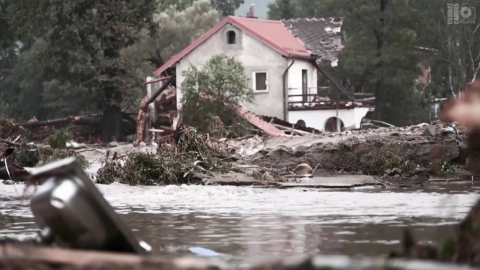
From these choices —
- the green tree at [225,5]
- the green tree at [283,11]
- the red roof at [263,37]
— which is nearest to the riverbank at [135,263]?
the red roof at [263,37]

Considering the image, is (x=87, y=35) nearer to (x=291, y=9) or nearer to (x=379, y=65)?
(x=379, y=65)

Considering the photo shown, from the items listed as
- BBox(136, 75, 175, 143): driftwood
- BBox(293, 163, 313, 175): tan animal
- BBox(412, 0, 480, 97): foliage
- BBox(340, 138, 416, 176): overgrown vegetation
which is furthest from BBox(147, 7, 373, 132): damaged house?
BBox(293, 163, 313, 175): tan animal

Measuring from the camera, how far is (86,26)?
2285 inches

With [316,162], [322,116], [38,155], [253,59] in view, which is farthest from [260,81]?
[316,162]

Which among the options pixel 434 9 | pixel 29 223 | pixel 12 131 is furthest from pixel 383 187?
pixel 434 9

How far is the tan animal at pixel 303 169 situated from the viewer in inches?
1184

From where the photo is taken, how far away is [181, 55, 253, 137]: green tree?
50688mm

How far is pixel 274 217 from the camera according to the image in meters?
19.0

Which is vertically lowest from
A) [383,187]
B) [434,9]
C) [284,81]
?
[383,187]

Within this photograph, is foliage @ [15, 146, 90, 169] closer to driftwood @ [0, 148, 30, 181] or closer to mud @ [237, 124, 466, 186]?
driftwood @ [0, 148, 30, 181]

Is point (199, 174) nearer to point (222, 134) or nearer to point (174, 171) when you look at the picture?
point (174, 171)

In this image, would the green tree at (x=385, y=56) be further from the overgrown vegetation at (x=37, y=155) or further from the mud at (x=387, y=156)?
the overgrown vegetation at (x=37, y=155)

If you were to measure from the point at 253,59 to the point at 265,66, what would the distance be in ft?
3.00

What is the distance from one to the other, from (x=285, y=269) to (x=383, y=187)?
20.1m
